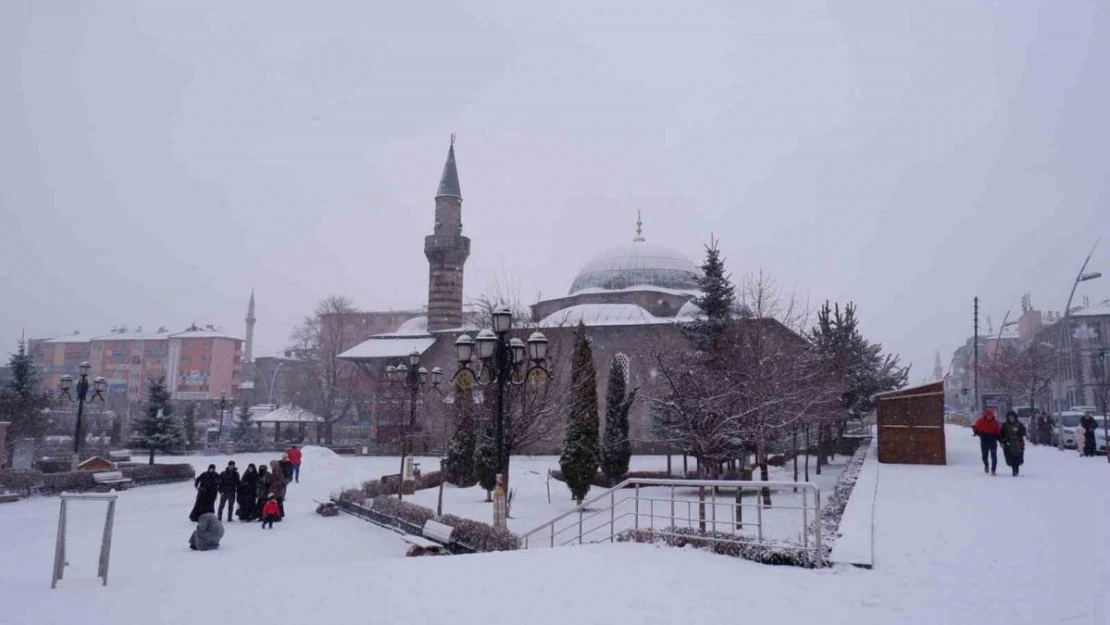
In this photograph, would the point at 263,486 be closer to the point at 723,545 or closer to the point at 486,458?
the point at 486,458

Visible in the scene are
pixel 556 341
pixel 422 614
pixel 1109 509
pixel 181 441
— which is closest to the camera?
pixel 422 614

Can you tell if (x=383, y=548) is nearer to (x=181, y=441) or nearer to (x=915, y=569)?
(x=915, y=569)

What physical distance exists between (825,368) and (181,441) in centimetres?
2530

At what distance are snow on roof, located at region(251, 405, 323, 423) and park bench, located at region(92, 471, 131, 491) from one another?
19845 mm

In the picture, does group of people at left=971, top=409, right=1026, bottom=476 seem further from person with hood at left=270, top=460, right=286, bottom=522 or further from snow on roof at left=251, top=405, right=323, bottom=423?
snow on roof at left=251, top=405, right=323, bottom=423

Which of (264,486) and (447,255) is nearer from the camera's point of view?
(264,486)

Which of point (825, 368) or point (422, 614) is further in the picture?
point (825, 368)

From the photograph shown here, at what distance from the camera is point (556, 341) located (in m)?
25.4

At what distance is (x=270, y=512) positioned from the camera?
13734 millimetres

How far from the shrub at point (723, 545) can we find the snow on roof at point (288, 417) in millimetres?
35217

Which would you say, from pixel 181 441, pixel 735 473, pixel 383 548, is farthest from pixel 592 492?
pixel 181 441

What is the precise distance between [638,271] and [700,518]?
104 ft

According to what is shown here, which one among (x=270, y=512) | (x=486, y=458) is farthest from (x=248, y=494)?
(x=486, y=458)

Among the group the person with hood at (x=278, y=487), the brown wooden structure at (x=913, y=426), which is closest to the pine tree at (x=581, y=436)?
the person with hood at (x=278, y=487)
